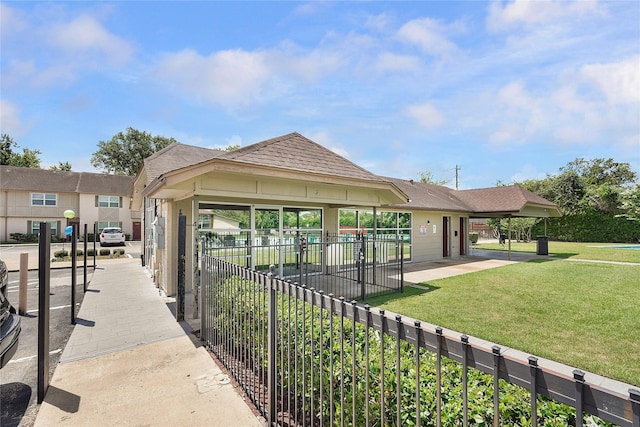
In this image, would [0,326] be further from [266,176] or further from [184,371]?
[266,176]

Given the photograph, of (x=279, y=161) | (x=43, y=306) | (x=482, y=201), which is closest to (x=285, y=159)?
(x=279, y=161)

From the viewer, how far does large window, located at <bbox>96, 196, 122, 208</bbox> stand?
3350cm

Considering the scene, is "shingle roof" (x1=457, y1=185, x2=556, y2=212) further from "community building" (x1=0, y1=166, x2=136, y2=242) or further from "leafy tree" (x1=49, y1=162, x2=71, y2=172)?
"leafy tree" (x1=49, y1=162, x2=71, y2=172)

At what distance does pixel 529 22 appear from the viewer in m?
7.92

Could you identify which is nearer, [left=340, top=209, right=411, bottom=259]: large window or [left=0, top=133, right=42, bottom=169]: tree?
[left=340, top=209, right=411, bottom=259]: large window

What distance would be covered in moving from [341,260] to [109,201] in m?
34.6

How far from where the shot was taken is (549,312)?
279 inches

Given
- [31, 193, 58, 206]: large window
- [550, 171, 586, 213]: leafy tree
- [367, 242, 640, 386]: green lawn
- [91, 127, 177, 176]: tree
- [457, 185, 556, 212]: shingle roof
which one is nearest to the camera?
[367, 242, 640, 386]: green lawn

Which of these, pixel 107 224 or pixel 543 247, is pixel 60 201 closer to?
pixel 107 224

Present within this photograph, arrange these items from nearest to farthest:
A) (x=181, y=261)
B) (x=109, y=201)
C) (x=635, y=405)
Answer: (x=635, y=405)
(x=181, y=261)
(x=109, y=201)

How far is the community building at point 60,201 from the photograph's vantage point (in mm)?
30297

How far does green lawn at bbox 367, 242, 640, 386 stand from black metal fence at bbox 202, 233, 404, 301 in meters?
0.82

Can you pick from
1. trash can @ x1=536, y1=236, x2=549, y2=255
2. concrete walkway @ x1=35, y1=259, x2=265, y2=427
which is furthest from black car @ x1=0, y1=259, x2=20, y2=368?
trash can @ x1=536, y1=236, x2=549, y2=255

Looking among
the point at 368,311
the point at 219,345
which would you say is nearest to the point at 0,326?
the point at 219,345
